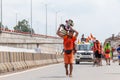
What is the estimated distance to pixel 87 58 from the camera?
136ft

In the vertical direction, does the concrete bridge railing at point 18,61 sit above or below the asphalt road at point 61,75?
above

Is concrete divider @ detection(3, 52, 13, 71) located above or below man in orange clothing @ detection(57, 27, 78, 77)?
below

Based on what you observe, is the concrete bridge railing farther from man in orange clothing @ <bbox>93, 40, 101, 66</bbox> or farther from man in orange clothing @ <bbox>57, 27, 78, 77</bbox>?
man in orange clothing @ <bbox>57, 27, 78, 77</bbox>

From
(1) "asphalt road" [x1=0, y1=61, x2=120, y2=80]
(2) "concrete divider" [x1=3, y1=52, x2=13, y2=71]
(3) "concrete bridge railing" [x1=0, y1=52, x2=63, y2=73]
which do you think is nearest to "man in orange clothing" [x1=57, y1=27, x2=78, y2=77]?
(1) "asphalt road" [x1=0, y1=61, x2=120, y2=80]

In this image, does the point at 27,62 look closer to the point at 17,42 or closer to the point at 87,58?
the point at 87,58

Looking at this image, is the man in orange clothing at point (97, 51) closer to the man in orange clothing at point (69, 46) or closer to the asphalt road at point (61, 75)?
the asphalt road at point (61, 75)

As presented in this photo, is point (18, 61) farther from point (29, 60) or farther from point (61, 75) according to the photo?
point (61, 75)

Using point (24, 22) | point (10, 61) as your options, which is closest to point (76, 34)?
point (10, 61)

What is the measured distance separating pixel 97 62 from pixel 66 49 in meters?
15.7

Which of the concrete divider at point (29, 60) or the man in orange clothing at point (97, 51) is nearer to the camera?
the concrete divider at point (29, 60)

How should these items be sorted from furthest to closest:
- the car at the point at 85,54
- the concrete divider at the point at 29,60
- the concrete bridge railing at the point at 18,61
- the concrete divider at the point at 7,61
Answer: the car at the point at 85,54 < the concrete divider at the point at 29,60 < the concrete divider at the point at 7,61 < the concrete bridge railing at the point at 18,61

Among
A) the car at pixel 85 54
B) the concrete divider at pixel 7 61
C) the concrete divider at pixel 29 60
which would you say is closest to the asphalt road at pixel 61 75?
the concrete divider at pixel 7 61

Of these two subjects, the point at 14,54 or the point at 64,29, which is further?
the point at 14,54

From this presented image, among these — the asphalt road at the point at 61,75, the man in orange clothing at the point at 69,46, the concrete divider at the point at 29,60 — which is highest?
the man in orange clothing at the point at 69,46
